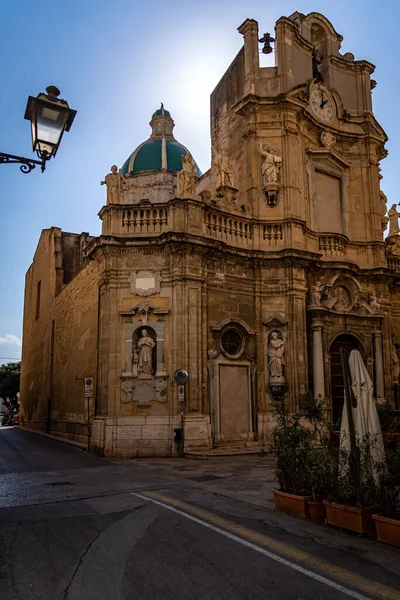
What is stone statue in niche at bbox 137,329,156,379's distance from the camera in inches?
667

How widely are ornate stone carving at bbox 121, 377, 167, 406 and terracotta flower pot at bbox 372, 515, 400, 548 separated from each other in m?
10.6

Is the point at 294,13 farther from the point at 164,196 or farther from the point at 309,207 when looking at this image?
the point at 164,196

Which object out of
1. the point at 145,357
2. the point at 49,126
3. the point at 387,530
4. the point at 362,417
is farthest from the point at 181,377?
the point at 49,126

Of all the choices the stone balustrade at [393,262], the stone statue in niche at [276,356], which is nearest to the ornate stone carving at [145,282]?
the stone statue in niche at [276,356]

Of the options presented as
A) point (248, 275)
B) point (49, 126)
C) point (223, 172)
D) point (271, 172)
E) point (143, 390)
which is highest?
point (271, 172)

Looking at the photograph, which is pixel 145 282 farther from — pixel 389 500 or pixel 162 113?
pixel 162 113

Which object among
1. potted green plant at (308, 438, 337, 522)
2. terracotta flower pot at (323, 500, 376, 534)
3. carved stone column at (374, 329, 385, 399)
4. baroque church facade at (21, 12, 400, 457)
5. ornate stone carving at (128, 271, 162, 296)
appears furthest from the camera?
carved stone column at (374, 329, 385, 399)

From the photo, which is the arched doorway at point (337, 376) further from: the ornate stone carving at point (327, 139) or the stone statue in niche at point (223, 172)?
the ornate stone carving at point (327, 139)

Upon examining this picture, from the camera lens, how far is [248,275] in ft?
64.6

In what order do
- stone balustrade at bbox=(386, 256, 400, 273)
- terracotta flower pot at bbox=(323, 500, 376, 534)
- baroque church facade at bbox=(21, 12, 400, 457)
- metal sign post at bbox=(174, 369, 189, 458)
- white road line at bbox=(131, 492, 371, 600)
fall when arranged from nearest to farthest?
white road line at bbox=(131, 492, 371, 600), terracotta flower pot at bbox=(323, 500, 376, 534), metal sign post at bbox=(174, 369, 189, 458), baroque church facade at bbox=(21, 12, 400, 457), stone balustrade at bbox=(386, 256, 400, 273)

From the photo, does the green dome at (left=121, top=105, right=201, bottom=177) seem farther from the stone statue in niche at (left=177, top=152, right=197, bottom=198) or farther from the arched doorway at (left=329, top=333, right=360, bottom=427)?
the arched doorway at (left=329, top=333, right=360, bottom=427)

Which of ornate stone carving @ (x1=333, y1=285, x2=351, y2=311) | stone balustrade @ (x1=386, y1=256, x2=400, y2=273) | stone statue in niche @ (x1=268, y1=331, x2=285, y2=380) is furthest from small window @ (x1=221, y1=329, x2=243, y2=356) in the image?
stone balustrade @ (x1=386, y1=256, x2=400, y2=273)

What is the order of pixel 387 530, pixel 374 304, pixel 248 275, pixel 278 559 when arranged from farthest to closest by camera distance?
pixel 374 304 < pixel 248 275 < pixel 387 530 < pixel 278 559

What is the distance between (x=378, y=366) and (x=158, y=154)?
22.5 meters
